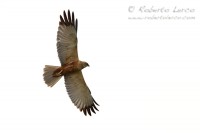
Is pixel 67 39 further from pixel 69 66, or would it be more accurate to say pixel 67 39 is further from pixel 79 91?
pixel 79 91

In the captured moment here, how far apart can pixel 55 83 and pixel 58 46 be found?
0.60m

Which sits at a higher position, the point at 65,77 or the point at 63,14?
the point at 63,14

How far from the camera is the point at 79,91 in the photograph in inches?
530

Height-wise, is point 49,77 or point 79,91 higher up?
point 49,77

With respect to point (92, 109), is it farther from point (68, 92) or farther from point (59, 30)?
point (59, 30)

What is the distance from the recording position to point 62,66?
13172 mm

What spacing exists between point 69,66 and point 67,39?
0.46 meters

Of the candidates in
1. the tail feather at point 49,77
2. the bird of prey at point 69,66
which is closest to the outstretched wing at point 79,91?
the bird of prey at point 69,66

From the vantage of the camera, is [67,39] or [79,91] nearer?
[67,39]

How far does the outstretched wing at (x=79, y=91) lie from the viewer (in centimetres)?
1339

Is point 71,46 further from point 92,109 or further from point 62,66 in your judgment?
point 92,109

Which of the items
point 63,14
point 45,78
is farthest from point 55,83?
point 63,14

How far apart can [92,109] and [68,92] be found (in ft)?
1.70

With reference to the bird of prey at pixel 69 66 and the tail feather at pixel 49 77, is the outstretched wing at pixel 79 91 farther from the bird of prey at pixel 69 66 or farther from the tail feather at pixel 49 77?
the tail feather at pixel 49 77
